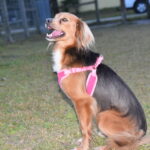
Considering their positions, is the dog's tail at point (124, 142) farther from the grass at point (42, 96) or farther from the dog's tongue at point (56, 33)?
the dog's tongue at point (56, 33)

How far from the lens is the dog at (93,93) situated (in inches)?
174

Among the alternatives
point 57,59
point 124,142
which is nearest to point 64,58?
point 57,59

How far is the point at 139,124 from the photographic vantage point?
4.46 m

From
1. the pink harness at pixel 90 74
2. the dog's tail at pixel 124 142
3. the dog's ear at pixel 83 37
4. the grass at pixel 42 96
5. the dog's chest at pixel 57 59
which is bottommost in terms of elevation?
the grass at pixel 42 96

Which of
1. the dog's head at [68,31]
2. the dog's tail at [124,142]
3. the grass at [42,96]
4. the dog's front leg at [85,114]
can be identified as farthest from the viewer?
the grass at [42,96]

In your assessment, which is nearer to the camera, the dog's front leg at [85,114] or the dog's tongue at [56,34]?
the dog's front leg at [85,114]

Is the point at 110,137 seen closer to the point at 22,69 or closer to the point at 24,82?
the point at 24,82

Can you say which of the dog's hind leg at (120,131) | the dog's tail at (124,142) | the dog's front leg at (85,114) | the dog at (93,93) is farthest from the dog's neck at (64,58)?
the dog's tail at (124,142)

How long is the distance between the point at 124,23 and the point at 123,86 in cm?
1741

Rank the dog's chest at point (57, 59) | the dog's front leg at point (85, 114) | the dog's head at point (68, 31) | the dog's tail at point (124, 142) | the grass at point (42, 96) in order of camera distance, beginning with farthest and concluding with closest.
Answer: the grass at point (42, 96)
the dog's chest at point (57, 59)
the dog's head at point (68, 31)
the dog's front leg at point (85, 114)
the dog's tail at point (124, 142)

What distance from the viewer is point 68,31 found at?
→ 4.71m

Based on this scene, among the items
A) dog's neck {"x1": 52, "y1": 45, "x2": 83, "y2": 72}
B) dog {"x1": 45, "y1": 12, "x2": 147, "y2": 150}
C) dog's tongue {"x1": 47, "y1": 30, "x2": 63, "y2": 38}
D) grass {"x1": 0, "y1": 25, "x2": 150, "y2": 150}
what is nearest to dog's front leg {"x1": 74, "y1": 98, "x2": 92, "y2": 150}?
dog {"x1": 45, "y1": 12, "x2": 147, "y2": 150}

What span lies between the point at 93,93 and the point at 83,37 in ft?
1.89

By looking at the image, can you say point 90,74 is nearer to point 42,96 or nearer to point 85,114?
point 85,114
